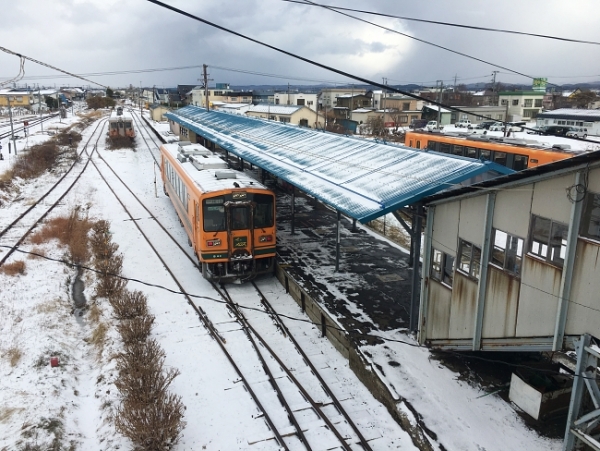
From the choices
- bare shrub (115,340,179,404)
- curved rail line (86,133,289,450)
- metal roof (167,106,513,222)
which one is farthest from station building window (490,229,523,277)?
bare shrub (115,340,179,404)

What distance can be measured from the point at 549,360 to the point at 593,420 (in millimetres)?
2756

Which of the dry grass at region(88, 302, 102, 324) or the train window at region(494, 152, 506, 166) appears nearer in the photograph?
the dry grass at region(88, 302, 102, 324)

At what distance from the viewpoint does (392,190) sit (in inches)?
408

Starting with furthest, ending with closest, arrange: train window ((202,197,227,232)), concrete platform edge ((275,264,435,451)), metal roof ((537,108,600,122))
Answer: metal roof ((537,108,600,122))
train window ((202,197,227,232))
concrete platform edge ((275,264,435,451))

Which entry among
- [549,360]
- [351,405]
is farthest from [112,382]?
[549,360]

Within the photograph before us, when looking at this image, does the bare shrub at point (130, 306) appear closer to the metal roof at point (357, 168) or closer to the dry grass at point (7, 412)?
the dry grass at point (7, 412)

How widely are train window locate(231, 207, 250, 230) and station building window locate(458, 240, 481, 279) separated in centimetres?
612

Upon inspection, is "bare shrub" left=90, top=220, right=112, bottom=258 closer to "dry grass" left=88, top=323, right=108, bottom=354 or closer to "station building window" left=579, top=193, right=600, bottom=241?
"dry grass" left=88, top=323, right=108, bottom=354

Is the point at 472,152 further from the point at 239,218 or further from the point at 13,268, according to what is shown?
the point at 13,268

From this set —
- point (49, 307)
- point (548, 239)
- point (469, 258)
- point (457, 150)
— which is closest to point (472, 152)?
point (457, 150)

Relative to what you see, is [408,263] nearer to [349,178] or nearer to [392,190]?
[349,178]

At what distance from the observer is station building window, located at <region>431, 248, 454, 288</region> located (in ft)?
30.5

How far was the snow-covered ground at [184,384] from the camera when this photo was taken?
7691 mm

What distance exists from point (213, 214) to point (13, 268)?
6.59 meters
